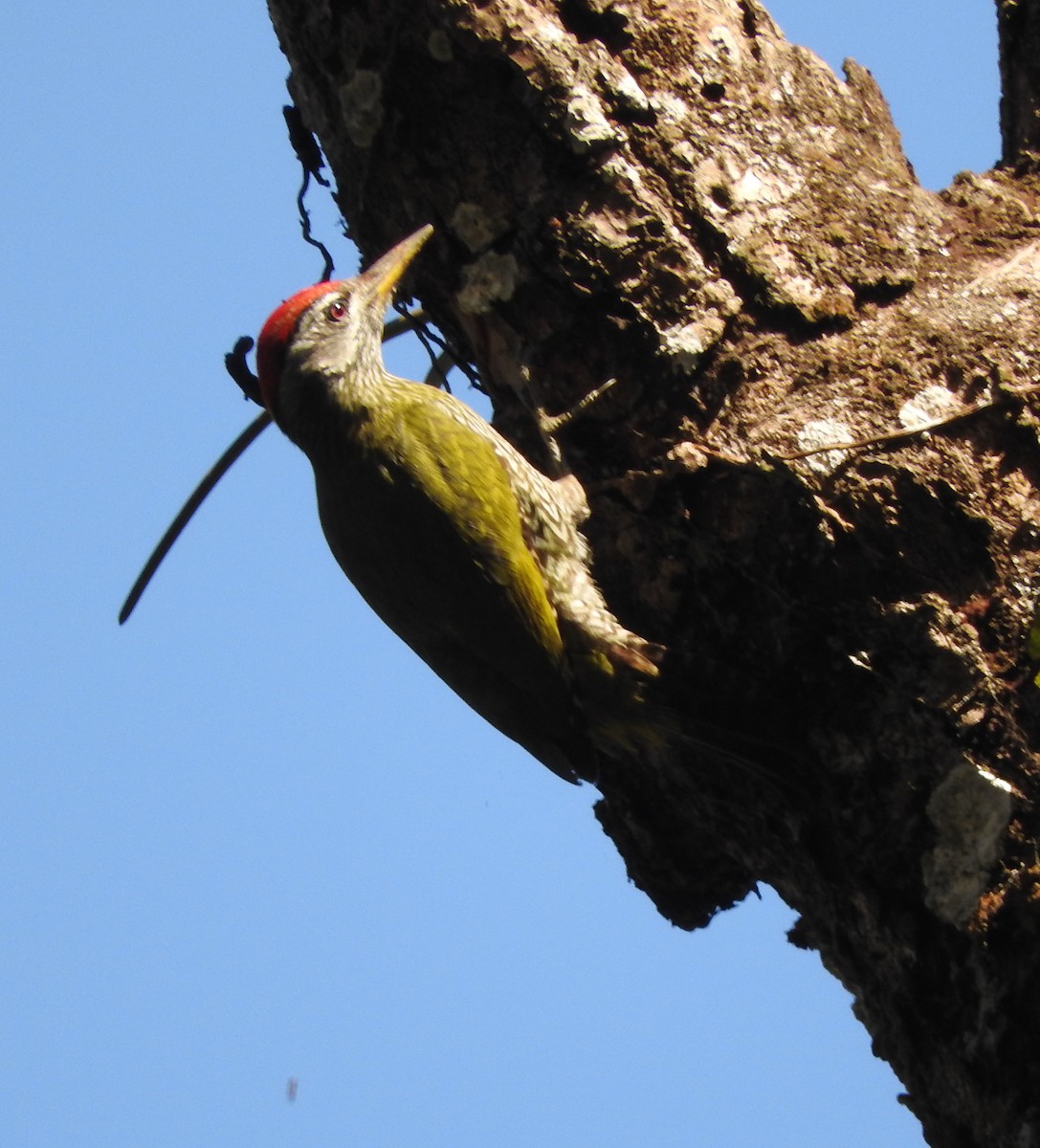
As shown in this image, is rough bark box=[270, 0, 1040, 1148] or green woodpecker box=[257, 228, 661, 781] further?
green woodpecker box=[257, 228, 661, 781]

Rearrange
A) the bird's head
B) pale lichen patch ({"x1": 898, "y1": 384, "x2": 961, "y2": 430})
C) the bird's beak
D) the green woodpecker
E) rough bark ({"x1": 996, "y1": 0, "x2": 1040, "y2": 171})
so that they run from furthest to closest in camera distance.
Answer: the bird's head
rough bark ({"x1": 996, "y1": 0, "x2": 1040, "y2": 171})
the green woodpecker
the bird's beak
pale lichen patch ({"x1": 898, "y1": 384, "x2": 961, "y2": 430})

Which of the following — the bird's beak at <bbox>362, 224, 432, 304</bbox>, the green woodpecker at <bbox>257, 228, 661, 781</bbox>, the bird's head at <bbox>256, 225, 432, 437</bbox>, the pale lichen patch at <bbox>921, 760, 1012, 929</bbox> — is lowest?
the pale lichen patch at <bbox>921, 760, 1012, 929</bbox>

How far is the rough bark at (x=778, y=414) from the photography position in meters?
2.49

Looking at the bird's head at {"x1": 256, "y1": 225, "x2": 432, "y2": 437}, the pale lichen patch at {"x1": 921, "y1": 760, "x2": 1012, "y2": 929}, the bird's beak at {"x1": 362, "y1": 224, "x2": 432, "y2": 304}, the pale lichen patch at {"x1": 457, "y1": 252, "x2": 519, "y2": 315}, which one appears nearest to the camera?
the pale lichen patch at {"x1": 921, "y1": 760, "x2": 1012, "y2": 929}

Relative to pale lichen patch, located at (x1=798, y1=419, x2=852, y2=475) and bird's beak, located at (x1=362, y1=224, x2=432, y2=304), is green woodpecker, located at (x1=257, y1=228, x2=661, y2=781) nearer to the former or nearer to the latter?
bird's beak, located at (x1=362, y1=224, x2=432, y2=304)

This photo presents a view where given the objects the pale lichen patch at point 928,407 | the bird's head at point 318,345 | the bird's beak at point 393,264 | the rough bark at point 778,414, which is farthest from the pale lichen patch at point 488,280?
the pale lichen patch at point 928,407

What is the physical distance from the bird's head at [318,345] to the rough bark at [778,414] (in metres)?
0.56

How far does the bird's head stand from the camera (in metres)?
4.31

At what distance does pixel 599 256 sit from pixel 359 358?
148 cm

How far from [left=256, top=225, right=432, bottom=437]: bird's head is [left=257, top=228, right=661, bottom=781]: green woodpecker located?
8 cm

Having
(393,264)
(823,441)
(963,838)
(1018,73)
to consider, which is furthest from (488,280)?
(1018,73)

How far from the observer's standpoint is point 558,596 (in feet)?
12.1

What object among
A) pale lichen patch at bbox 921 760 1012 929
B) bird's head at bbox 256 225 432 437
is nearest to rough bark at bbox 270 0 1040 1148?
pale lichen patch at bbox 921 760 1012 929

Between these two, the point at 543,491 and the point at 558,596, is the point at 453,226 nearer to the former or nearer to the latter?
the point at 543,491
